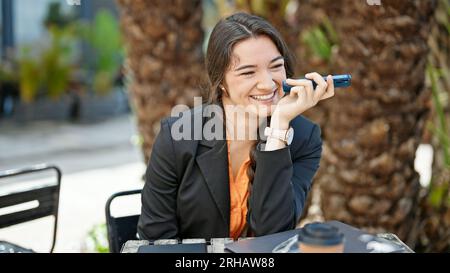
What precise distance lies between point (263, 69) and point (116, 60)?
32.4 feet

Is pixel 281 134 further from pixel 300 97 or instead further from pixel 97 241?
pixel 97 241

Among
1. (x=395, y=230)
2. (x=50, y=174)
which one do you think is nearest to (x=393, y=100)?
(x=395, y=230)

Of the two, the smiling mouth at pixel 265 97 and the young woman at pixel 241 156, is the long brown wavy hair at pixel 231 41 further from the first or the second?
the smiling mouth at pixel 265 97

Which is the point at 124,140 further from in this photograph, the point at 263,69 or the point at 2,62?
the point at 263,69

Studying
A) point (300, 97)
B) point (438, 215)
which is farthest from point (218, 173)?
point (438, 215)

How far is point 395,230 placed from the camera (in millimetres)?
3396

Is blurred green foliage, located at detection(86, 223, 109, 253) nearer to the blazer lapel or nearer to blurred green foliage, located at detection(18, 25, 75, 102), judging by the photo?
the blazer lapel

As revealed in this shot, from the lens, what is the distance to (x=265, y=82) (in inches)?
71.3

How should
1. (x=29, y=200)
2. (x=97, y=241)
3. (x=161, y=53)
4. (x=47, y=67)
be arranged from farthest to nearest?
(x=47, y=67), (x=161, y=53), (x=97, y=241), (x=29, y=200)

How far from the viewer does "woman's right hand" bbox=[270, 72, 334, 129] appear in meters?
1.73

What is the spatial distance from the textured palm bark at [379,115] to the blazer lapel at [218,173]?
1471mm

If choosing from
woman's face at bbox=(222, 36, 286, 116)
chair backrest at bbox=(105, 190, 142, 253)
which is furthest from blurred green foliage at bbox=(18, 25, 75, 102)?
woman's face at bbox=(222, 36, 286, 116)

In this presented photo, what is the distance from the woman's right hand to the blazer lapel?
24 cm

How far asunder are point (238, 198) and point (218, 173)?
113mm
